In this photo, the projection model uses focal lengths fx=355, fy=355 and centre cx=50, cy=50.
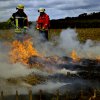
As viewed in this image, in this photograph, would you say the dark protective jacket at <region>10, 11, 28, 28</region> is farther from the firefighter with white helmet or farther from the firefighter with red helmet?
the firefighter with red helmet

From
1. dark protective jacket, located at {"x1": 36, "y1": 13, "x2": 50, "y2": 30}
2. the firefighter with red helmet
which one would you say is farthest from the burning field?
dark protective jacket, located at {"x1": 36, "y1": 13, "x2": 50, "y2": 30}

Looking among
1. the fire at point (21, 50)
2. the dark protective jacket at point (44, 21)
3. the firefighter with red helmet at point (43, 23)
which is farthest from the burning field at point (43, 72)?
the dark protective jacket at point (44, 21)

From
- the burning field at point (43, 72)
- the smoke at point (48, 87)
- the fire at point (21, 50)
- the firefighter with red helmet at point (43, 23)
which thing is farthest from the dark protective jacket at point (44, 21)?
the smoke at point (48, 87)

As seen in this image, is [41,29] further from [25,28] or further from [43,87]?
[43,87]

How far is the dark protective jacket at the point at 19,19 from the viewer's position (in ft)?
60.8

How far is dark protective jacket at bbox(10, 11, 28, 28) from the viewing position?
18547 millimetres

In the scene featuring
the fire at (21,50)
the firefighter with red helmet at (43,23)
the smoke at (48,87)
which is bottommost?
the smoke at (48,87)

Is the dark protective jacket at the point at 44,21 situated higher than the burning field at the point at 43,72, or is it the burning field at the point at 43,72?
the dark protective jacket at the point at 44,21

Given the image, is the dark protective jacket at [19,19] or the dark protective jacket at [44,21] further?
the dark protective jacket at [44,21]

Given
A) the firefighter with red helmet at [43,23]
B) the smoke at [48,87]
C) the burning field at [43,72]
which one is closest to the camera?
the smoke at [48,87]

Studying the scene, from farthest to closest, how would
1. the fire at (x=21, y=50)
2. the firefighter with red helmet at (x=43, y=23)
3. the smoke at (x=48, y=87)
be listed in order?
1. the firefighter with red helmet at (x=43, y=23)
2. the fire at (x=21, y=50)
3. the smoke at (x=48, y=87)

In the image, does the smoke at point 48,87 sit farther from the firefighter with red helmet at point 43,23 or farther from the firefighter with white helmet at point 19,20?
the firefighter with red helmet at point 43,23

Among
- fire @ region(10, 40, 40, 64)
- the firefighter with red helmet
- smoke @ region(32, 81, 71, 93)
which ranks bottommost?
smoke @ region(32, 81, 71, 93)

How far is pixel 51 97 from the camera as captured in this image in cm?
1083
